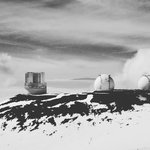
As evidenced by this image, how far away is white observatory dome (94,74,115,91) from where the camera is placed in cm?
5866

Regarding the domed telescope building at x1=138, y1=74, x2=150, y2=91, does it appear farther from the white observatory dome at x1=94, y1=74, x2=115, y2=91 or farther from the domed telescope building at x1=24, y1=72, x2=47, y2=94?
the domed telescope building at x1=24, y1=72, x2=47, y2=94

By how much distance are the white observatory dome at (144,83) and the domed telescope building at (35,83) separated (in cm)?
2102

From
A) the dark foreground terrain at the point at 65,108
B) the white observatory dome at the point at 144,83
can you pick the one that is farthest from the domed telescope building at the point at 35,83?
the white observatory dome at the point at 144,83

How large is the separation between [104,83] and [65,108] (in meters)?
11.3

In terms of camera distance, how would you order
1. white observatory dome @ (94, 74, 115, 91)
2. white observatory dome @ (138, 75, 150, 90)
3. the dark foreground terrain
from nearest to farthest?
the dark foreground terrain
white observatory dome @ (94, 74, 115, 91)
white observatory dome @ (138, 75, 150, 90)

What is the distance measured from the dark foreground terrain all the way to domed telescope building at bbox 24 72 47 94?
26.2 ft

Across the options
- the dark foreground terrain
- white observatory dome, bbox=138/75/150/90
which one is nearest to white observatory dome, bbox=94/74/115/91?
the dark foreground terrain

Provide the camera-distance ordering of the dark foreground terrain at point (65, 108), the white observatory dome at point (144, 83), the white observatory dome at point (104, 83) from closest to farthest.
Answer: the dark foreground terrain at point (65, 108)
the white observatory dome at point (104, 83)
the white observatory dome at point (144, 83)

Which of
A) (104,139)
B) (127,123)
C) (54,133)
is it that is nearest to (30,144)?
(54,133)

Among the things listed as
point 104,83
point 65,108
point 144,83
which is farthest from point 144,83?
point 65,108

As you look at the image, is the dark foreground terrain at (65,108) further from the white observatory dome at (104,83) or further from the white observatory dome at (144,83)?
the white observatory dome at (144,83)

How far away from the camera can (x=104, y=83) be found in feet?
192

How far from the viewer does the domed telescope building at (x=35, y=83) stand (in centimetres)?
6888

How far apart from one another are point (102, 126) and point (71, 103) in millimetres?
12291
